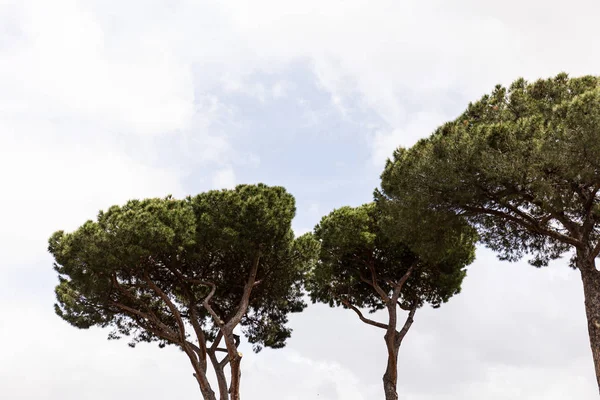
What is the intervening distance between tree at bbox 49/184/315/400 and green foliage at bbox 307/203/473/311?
5.99ft

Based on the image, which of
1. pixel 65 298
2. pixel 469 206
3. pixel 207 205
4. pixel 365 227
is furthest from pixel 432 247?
pixel 65 298

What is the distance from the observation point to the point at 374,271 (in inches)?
993

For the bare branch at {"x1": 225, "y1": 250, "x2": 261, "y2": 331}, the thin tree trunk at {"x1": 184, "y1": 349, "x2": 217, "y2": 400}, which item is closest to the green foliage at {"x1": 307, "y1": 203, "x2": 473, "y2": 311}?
the bare branch at {"x1": 225, "y1": 250, "x2": 261, "y2": 331}

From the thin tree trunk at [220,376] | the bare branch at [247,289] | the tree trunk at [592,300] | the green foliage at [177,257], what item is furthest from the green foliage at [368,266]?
the tree trunk at [592,300]

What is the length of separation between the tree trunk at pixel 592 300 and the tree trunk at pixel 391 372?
9133 mm

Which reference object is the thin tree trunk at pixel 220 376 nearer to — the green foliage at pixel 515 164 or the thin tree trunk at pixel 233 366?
the thin tree trunk at pixel 233 366

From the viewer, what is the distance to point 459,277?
25.9 metres

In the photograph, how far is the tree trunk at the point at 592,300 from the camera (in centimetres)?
1518

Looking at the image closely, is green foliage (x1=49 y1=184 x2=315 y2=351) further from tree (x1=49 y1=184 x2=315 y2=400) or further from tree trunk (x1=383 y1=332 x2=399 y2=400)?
tree trunk (x1=383 y1=332 x2=399 y2=400)

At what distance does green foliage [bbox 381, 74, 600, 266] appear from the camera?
47.0 ft

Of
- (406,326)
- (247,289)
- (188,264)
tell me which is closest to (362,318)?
(406,326)

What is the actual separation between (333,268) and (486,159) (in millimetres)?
12187

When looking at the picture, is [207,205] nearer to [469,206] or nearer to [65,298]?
[65,298]

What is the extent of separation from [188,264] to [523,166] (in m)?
13.1
